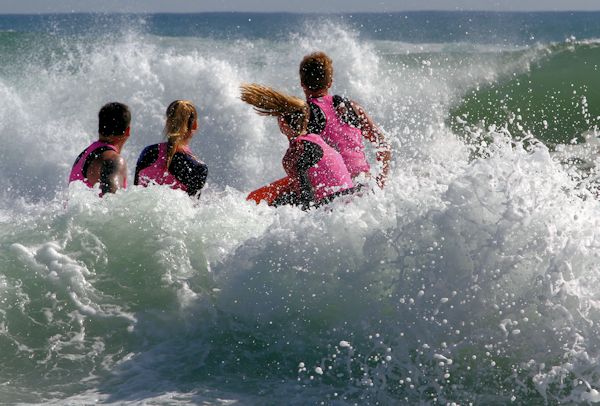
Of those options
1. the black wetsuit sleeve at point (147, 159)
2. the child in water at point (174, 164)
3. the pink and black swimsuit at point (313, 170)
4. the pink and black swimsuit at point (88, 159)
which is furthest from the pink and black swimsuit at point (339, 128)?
the pink and black swimsuit at point (88, 159)

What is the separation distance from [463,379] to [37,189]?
325 inches

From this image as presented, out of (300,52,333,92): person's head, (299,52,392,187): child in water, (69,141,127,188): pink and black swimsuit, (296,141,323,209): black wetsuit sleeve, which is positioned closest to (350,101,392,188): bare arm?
(299,52,392,187): child in water

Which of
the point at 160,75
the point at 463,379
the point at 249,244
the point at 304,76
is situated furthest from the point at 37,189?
the point at 463,379

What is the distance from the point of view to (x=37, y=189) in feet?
37.0

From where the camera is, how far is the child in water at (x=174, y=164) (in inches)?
229

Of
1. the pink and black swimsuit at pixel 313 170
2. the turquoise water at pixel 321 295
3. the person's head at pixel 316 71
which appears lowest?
the turquoise water at pixel 321 295

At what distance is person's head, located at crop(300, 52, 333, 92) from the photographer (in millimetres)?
6137

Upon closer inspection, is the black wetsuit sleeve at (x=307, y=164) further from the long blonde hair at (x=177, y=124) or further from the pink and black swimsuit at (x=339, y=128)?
the long blonde hair at (x=177, y=124)

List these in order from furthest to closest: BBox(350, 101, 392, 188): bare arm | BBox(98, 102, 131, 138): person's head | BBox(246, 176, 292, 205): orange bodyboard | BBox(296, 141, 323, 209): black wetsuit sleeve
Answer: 1. BBox(350, 101, 392, 188): bare arm
2. BBox(246, 176, 292, 205): orange bodyboard
3. BBox(98, 102, 131, 138): person's head
4. BBox(296, 141, 323, 209): black wetsuit sleeve

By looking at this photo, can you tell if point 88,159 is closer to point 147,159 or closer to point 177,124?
point 147,159

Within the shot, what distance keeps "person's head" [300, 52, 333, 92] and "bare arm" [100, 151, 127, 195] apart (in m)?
Result: 1.37

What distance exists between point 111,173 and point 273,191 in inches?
41.5

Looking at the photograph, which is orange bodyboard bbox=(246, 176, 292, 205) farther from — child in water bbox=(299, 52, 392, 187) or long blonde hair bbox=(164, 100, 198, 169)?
long blonde hair bbox=(164, 100, 198, 169)

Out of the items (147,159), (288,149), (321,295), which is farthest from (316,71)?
(321,295)
